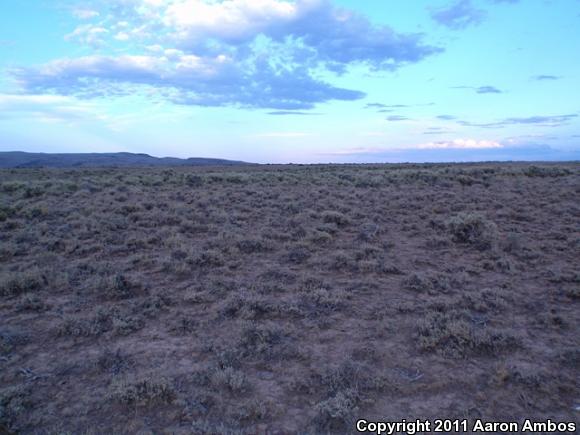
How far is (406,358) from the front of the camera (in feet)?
16.9

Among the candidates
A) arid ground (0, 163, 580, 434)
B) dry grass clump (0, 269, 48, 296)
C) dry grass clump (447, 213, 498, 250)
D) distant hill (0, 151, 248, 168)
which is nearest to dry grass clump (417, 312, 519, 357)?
arid ground (0, 163, 580, 434)

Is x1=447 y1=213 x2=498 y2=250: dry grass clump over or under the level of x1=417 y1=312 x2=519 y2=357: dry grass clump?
over

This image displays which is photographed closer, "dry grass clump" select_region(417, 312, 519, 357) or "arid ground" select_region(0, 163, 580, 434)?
"arid ground" select_region(0, 163, 580, 434)

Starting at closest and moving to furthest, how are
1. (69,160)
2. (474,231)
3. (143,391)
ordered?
(143,391) < (474,231) < (69,160)

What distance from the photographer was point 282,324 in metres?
6.12

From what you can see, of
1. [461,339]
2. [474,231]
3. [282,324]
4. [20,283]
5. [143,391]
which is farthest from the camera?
[474,231]

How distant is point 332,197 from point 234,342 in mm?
13934

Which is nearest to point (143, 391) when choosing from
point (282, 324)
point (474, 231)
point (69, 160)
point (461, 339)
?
point (282, 324)

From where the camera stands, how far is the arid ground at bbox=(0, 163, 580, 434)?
422cm

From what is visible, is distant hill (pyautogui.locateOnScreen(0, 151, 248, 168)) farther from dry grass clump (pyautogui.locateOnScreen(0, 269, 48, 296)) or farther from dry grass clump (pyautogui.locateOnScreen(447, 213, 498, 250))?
dry grass clump (pyautogui.locateOnScreen(0, 269, 48, 296))

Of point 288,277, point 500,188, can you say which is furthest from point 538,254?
point 500,188

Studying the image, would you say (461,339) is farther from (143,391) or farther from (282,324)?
(143,391)

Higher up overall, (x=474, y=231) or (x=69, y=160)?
(x=69, y=160)

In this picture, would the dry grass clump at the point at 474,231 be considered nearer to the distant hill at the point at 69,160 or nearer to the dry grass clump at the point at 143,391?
the dry grass clump at the point at 143,391
